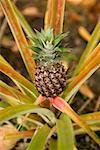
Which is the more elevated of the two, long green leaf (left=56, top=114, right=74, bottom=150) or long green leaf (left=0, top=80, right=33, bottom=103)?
long green leaf (left=0, top=80, right=33, bottom=103)

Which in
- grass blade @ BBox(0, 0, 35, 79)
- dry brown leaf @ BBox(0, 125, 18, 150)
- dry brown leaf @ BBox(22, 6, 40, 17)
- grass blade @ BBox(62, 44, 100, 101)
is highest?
dry brown leaf @ BBox(22, 6, 40, 17)

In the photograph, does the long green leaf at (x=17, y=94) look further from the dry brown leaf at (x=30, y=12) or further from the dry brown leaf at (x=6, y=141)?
the dry brown leaf at (x=30, y=12)

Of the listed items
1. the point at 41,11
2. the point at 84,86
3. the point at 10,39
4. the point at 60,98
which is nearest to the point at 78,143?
the point at 84,86

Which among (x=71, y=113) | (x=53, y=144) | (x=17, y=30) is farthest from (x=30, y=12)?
(x=71, y=113)

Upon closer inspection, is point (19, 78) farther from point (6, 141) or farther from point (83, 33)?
point (83, 33)

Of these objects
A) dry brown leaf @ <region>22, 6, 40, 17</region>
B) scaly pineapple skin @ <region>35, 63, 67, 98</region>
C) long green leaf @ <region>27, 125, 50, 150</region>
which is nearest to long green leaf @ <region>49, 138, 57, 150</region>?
long green leaf @ <region>27, 125, 50, 150</region>

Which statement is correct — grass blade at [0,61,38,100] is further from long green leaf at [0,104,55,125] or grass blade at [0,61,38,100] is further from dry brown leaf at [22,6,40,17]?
dry brown leaf at [22,6,40,17]
